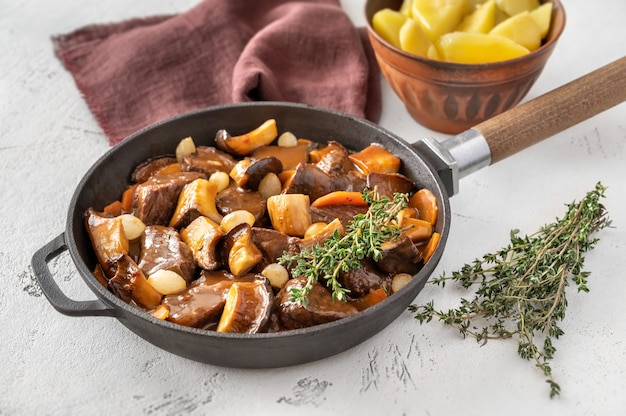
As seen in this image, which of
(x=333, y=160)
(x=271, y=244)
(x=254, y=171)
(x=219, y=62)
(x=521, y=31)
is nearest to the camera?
(x=271, y=244)

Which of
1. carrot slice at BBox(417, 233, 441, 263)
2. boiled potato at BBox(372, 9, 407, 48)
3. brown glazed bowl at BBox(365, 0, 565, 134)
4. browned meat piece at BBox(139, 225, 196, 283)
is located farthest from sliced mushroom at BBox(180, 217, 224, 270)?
boiled potato at BBox(372, 9, 407, 48)

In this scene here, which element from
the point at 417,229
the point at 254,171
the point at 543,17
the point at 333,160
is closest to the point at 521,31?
the point at 543,17

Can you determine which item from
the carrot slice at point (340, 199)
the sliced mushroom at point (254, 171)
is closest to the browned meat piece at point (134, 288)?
the sliced mushroom at point (254, 171)

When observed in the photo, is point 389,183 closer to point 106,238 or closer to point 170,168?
point 170,168

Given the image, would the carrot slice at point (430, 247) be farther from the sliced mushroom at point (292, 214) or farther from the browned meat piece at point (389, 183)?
the sliced mushroom at point (292, 214)

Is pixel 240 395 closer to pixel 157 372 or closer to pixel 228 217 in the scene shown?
pixel 157 372

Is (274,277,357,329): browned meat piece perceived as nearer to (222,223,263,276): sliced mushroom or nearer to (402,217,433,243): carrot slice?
(222,223,263,276): sliced mushroom

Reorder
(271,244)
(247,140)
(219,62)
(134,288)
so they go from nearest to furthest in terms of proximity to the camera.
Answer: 1. (134,288)
2. (271,244)
3. (247,140)
4. (219,62)
